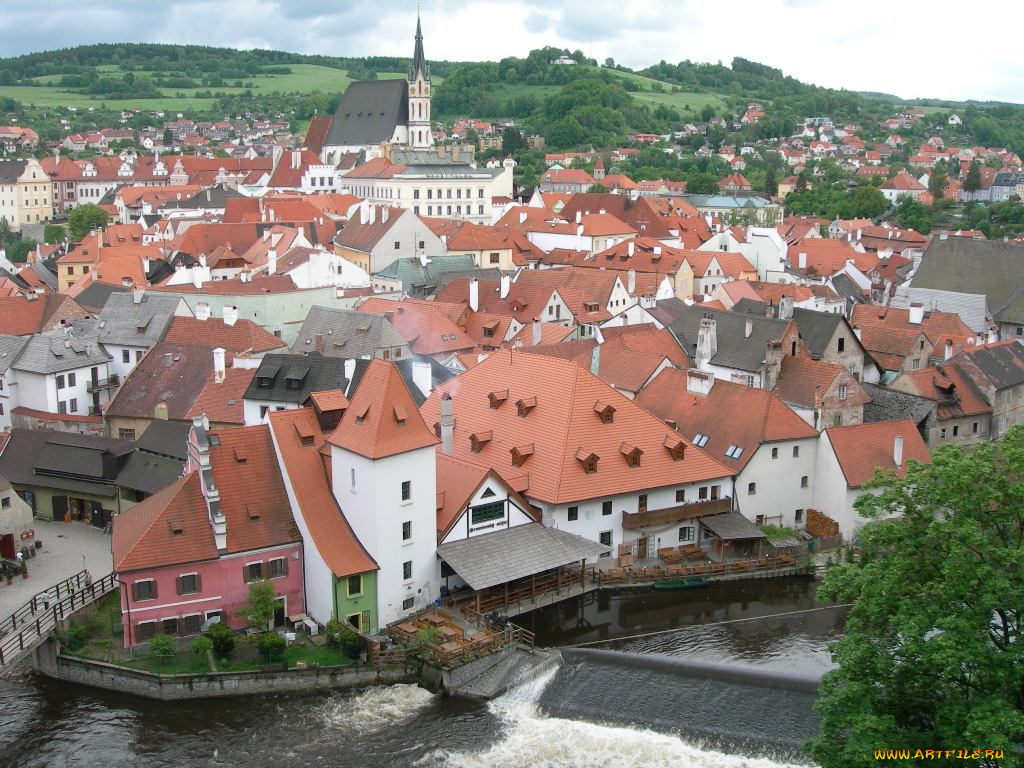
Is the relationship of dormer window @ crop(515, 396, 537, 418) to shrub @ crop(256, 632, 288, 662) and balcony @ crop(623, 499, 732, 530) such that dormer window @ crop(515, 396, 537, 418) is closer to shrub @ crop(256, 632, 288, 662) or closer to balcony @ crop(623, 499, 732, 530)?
balcony @ crop(623, 499, 732, 530)

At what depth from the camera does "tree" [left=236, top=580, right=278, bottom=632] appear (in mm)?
35906

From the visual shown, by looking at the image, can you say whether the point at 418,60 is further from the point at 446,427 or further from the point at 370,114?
the point at 446,427

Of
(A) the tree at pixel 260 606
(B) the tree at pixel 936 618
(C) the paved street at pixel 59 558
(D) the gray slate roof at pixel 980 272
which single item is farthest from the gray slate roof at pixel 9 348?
(D) the gray slate roof at pixel 980 272

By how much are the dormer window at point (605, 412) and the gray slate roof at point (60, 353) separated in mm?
29619

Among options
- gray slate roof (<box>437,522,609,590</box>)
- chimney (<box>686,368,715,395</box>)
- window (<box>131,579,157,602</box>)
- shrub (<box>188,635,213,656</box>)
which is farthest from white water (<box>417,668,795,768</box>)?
chimney (<box>686,368,715,395</box>)

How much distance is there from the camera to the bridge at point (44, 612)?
1361 inches

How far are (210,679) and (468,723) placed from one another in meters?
8.26

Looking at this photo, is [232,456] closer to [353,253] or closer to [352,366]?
[352,366]

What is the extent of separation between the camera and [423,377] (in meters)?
51.9

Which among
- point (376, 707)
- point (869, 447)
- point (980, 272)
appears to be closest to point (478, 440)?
point (376, 707)

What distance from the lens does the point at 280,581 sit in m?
38.2

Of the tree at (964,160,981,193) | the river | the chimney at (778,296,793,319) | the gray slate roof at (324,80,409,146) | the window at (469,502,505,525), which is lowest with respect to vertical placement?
the river

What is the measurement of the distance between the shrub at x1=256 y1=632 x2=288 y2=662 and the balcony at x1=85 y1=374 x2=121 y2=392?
94.0 feet

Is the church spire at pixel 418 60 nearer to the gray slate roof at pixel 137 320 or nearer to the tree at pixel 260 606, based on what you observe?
the gray slate roof at pixel 137 320
